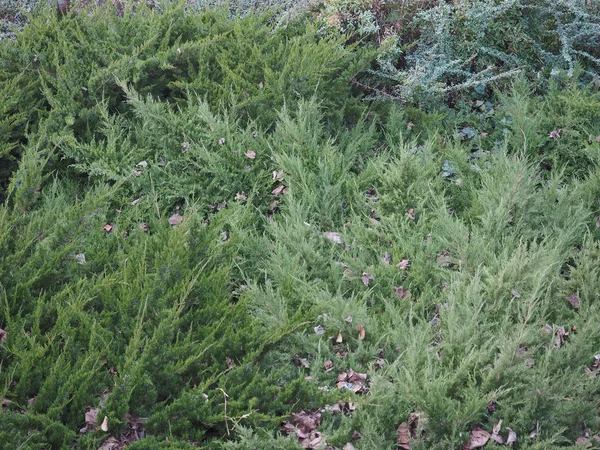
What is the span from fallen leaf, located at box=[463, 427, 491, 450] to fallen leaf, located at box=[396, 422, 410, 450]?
25cm

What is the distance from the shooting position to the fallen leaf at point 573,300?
3.43m

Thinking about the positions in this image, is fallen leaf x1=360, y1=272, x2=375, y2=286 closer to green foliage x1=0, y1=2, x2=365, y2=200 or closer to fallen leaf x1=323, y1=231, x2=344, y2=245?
fallen leaf x1=323, y1=231, x2=344, y2=245

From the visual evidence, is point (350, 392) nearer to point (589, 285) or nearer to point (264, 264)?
point (264, 264)

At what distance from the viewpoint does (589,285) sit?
133 inches

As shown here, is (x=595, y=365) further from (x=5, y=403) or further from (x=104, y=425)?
(x=5, y=403)

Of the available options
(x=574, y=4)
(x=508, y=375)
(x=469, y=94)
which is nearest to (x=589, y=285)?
(x=508, y=375)

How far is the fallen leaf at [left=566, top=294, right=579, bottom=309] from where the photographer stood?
11.2 ft

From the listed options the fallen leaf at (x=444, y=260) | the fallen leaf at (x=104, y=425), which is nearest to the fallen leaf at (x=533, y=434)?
the fallen leaf at (x=444, y=260)

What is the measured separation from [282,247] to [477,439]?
5.21 ft

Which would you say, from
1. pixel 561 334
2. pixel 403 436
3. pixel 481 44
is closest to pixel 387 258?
pixel 561 334

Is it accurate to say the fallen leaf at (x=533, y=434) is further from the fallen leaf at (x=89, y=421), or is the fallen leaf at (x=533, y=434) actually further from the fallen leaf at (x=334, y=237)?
the fallen leaf at (x=89, y=421)

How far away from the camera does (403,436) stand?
108 inches

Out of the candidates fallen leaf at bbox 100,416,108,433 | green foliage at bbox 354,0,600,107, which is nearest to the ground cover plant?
fallen leaf at bbox 100,416,108,433

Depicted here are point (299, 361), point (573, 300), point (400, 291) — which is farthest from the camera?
point (400, 291)
